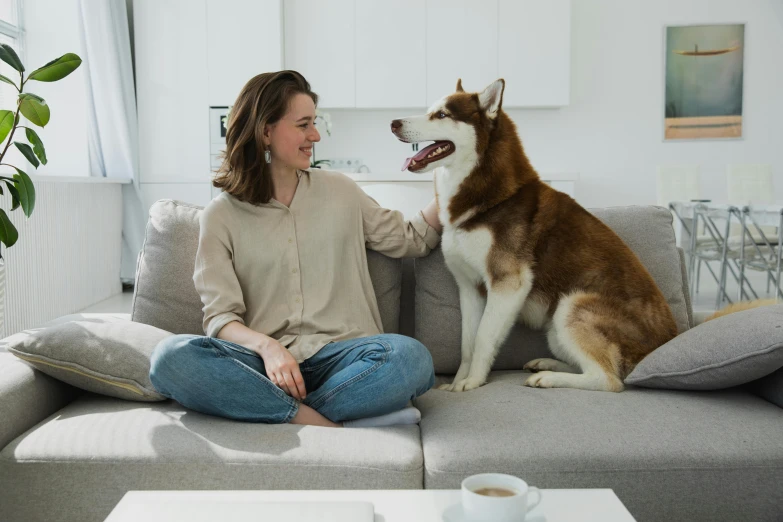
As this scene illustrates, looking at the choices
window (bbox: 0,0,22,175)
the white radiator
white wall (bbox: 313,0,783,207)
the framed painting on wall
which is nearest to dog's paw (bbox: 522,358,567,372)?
the white radiator

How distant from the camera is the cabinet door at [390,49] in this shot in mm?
5625

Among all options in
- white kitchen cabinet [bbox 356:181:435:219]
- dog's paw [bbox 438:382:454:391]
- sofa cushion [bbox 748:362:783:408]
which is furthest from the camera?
white kitchen cabinet [bbox 356:181:435:219]

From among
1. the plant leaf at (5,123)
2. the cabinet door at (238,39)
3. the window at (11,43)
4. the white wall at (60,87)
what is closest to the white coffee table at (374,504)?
the plant leaf at (5,123)

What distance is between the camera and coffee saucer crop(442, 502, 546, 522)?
2.95 ft

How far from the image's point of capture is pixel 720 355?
1.55 meters

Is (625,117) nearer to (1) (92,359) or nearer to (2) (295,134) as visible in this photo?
(2) (295,134)

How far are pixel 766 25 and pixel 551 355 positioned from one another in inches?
204

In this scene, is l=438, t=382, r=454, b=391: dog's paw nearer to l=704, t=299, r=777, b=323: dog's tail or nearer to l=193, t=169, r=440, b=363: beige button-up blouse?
l=193, t=169, r=440, b=363: beige button-up blouse

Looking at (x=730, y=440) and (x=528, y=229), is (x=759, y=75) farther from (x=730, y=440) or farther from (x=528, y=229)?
(x=730, y=440)

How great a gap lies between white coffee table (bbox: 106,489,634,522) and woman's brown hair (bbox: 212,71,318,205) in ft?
3.11

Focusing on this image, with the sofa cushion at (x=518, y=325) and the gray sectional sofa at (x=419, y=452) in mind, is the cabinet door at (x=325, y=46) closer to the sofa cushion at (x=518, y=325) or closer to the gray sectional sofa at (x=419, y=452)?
the sofa cushion at (x=518, y=325)

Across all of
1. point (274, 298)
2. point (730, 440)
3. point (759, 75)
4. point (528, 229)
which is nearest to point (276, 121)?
point (274, 298)

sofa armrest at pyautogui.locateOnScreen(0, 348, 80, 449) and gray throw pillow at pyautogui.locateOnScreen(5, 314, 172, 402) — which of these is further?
gray throw pillow at pyautogui.locateOnScreen(5, 314, 172, 402)

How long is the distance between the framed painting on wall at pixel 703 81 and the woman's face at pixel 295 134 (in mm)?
4885
